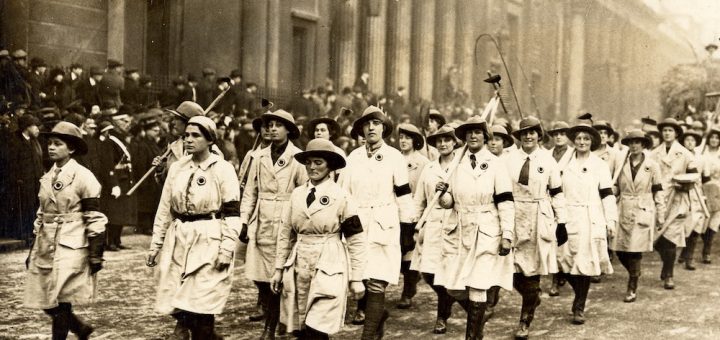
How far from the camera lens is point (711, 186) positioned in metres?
13.9

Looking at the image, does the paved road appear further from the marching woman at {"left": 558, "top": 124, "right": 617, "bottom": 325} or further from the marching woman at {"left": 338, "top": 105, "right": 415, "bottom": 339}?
the marching woman at {"left": 338, "top": 105, "right": 415, "bottom": 339}

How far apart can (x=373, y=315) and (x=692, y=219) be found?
24.9 feet

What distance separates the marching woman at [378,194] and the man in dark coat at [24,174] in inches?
259

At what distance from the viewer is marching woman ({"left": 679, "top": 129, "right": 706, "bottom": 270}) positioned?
41.1ft

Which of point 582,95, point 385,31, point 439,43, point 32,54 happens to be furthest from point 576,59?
point 32,54

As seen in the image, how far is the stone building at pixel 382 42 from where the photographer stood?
52.4ft

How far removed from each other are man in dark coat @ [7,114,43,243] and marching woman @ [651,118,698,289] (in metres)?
9.47

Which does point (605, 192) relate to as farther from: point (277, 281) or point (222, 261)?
point (222, 261)

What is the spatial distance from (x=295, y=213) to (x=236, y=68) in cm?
1373

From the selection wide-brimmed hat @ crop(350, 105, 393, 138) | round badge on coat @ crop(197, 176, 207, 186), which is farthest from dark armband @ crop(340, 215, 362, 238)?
wide-brimmed hat @ crop(350, 105, 393, 138)

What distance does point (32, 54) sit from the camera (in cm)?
1423

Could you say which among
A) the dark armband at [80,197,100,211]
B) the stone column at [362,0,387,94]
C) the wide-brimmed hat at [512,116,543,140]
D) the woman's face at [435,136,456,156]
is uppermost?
the stone column at [362,0,387,94]

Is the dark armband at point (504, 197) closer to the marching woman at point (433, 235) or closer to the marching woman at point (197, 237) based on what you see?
the marching woman at point (433, 235)

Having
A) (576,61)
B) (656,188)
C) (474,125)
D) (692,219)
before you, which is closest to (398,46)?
(576,61)
